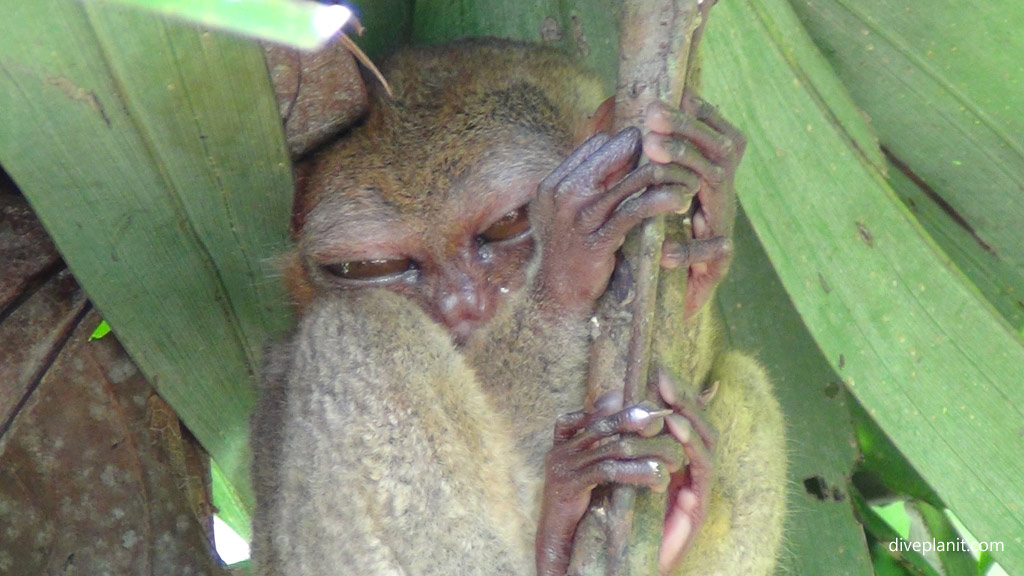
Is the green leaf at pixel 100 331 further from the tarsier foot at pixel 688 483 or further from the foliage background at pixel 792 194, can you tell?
the tarsier foot at pixel 688 483

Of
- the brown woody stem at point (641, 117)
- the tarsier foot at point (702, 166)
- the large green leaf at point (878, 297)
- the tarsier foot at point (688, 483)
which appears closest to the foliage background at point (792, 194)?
the large green leaf at point (878, 297)

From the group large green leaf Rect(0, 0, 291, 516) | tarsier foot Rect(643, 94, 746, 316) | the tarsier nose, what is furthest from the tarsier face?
tarsier foot Rect(643, 94, 746, 316)

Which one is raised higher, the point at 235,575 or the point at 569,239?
the point at 569,239

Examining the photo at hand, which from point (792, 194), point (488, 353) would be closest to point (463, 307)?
point (488, 353)

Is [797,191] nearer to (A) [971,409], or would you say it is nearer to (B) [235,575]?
(A) [971,409]

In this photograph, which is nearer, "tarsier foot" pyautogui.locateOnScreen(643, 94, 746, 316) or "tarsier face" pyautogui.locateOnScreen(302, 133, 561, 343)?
"tarsier foot" pyautogui.locateOnScreen(643, 94, 746, 316)

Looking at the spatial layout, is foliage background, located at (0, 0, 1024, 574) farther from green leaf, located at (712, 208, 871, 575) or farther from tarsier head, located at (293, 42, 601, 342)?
tarsier head, located at (293, 42, 601, 342)

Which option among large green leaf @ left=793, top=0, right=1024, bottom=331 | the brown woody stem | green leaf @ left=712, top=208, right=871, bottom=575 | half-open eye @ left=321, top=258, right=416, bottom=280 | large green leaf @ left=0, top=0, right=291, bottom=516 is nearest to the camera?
the brown woody stem

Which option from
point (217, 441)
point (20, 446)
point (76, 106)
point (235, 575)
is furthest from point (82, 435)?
point (76, 106)
